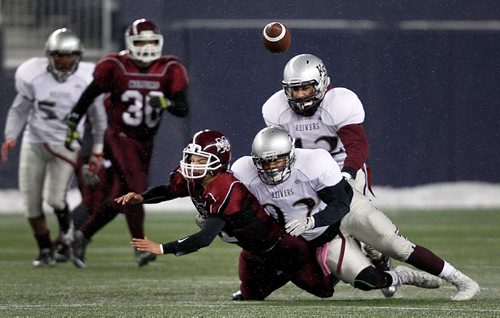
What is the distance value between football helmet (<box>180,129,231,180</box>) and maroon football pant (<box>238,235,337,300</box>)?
514mm

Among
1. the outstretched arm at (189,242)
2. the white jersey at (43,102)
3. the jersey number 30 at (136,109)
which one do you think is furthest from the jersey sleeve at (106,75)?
the outstretched arm at (189,242)

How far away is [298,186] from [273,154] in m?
0.30

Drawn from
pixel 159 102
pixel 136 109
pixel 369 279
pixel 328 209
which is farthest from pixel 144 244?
pixel 136 109

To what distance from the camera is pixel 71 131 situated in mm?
8609

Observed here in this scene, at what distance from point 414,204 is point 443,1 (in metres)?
2.23

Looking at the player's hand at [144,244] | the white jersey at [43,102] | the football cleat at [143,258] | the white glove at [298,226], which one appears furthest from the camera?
the white jersey at [43,102]

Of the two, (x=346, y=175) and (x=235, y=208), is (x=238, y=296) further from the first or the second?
(x=346, y=175)

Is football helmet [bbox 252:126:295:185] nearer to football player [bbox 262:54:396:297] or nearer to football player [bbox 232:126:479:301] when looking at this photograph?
football player [bbox 232:126:479:301]

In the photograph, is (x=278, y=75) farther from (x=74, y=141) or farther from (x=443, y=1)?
(x=74, y=141)

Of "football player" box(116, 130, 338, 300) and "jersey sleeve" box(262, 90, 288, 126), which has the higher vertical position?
"jersey sleeve" box(262, 90, 288, 126)

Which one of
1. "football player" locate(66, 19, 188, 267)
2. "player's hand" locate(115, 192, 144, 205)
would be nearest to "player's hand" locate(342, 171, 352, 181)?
"player's hand" locate(115, 192, 144, 205)

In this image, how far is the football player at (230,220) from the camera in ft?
19.9

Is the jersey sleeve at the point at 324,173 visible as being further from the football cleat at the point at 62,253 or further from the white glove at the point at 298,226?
the football cleat at the point at 62,253

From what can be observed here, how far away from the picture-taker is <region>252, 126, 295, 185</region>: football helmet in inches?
238
